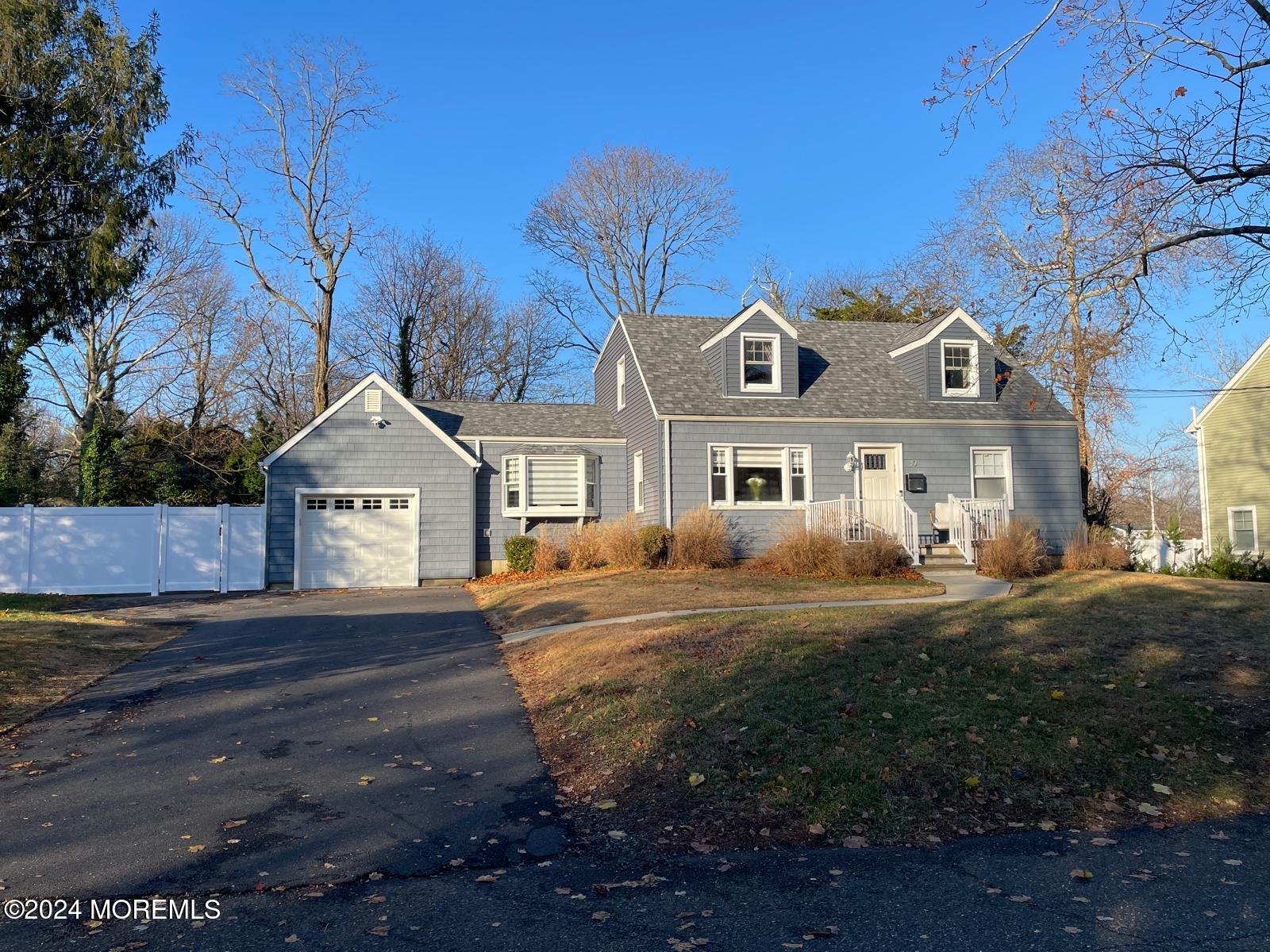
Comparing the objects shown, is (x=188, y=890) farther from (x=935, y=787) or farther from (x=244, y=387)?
(x=244, y=387)

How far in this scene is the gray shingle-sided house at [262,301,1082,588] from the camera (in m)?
19.9

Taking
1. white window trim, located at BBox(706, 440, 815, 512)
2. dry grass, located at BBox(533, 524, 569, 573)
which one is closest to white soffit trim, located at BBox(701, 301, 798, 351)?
white window trim, located at BBox(706, 440, 815, 512)

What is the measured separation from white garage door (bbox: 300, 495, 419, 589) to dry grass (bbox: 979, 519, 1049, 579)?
1279 cm

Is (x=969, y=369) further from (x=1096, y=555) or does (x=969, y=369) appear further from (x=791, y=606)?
(x=791, y=606)

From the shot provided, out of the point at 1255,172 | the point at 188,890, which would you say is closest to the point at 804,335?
the point at 1255,172

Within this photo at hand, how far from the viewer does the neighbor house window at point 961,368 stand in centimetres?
2147

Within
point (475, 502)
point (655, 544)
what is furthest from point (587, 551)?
point (475, 502)

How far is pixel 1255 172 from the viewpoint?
700cm

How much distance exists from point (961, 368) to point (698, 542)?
8.66m

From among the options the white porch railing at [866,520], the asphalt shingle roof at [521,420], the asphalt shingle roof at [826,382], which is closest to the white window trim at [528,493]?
the asphalt shingle roof at [521,420]

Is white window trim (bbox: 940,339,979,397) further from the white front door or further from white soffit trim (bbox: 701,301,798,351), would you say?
white soffit trim (bbox: 701,301,798,351)

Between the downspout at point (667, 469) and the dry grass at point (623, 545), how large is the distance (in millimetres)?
755


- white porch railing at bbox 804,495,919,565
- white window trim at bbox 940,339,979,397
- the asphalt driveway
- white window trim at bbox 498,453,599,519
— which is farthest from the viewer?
white window trim at bbox 498,453,599,519

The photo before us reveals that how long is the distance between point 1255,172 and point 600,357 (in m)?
20.2
